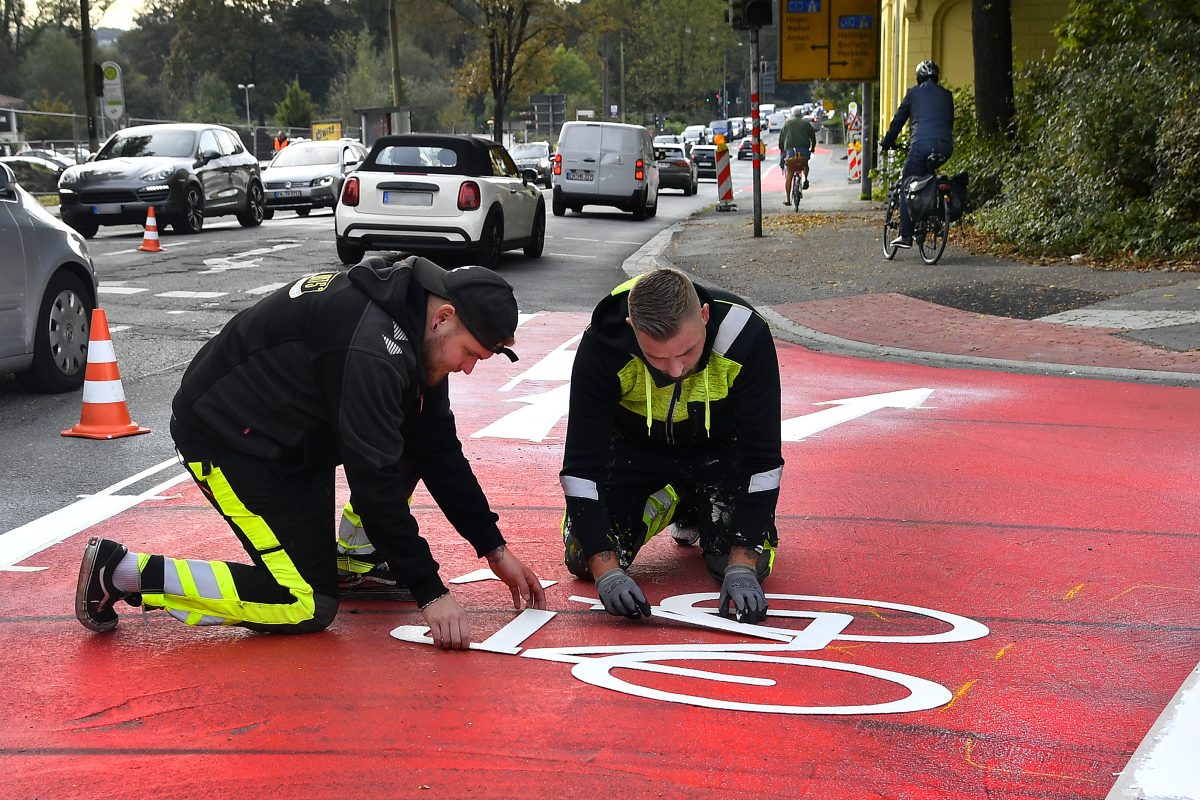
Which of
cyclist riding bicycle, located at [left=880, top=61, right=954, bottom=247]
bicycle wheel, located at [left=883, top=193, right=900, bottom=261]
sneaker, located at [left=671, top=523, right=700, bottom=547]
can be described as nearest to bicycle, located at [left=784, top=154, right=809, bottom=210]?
bicycle wheel, located at [left=883, top=193, right=900, bottom=261]

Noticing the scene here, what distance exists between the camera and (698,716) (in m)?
3.65

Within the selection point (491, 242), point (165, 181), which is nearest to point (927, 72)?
point (491, 242)

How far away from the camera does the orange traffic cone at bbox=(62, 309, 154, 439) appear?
7.43 meters

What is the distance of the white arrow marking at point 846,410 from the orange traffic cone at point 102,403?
3.59 m

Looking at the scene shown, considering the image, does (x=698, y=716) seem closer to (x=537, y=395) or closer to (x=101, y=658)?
(x=101, y=658)

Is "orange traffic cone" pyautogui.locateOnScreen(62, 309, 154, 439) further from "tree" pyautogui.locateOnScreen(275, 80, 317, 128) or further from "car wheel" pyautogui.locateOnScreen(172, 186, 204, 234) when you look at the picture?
"tree" pyautogui.locateOnScreen(275, 80, 317, 128)

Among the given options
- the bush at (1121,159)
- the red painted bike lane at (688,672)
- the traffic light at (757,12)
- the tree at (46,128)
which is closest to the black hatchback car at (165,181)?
the traffic light at (757,12)

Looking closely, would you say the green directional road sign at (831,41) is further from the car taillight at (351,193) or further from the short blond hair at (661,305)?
the short blond hair at (661,305)

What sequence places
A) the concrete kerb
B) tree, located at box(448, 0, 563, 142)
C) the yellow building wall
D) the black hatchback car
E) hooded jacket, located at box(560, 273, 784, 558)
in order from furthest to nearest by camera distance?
1. tree, located at box(448, 0, 563, 142)
2. the yellow building wall
3. the black hatchback car
4. the concrete kerb
5. hooded jacket, located at box(560, 273, 784, 558)

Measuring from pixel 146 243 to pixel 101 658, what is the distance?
612 inches

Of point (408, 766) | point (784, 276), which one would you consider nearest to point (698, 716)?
point (408, 766)

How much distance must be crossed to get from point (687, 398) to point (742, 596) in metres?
0.68

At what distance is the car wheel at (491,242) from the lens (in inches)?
654

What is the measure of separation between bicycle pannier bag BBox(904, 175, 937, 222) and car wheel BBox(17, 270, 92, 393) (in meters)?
9.08
